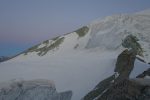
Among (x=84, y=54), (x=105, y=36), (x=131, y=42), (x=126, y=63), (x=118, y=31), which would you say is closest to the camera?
(x=126, y=63)

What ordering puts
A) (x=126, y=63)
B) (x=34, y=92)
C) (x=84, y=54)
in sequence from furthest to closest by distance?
(x=84, y=54) → (x=34, y=92) → (x=126, y=63)

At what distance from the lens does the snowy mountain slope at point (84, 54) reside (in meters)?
39.0

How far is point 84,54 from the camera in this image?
174ft

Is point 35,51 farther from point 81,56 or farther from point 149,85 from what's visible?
point 149,85

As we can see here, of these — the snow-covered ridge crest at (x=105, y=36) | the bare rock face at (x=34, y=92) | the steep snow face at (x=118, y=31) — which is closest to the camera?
the bare rock face at (x=34, y=92)

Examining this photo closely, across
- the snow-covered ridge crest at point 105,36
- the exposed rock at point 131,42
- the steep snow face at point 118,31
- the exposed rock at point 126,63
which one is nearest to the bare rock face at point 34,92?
the exposed rock at point 126,63

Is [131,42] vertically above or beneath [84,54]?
beneath

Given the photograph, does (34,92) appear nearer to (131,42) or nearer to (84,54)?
(84,54)

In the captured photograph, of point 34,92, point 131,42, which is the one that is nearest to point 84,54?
point 131,42

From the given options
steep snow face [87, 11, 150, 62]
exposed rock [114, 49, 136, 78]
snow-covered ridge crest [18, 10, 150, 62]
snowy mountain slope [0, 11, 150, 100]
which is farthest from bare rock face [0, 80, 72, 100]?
steep snow face [87, 11, 150, 62]

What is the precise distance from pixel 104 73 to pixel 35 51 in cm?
2912

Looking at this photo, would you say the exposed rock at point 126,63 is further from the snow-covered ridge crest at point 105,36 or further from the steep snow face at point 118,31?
the steep snow face at point 118,31

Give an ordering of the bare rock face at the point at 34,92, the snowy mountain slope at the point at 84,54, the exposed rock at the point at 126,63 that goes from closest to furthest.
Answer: the exposed rock at the point at 126,63
the bare rock face at the point at 34,92
the snowy mountain slope at the point at 84,54

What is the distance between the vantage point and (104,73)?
37406mm
